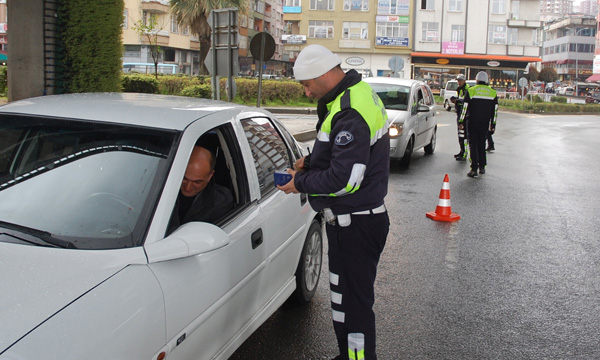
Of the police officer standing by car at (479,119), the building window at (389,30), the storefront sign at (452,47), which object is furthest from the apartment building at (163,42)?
the police officer standing by car at (479,119)

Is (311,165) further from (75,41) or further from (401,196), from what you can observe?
(75,41)

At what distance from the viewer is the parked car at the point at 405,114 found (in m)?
12.0

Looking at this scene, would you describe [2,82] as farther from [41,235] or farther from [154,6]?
[154,6]

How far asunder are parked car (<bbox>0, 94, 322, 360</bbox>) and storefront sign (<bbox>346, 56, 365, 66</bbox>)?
202 ft

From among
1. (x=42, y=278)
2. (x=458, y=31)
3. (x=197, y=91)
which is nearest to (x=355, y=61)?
(x=458, y=31)

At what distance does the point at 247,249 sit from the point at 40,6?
7.71 metres

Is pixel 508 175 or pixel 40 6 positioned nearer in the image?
pixel 40 6

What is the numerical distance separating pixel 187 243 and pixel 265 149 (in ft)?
5.19

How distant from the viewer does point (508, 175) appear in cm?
1205

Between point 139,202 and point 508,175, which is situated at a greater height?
point 139,202

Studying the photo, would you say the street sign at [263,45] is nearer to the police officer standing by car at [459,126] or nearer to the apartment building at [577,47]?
the police officer standing by car at [459,126]

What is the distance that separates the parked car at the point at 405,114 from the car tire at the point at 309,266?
716cm

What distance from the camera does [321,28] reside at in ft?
212

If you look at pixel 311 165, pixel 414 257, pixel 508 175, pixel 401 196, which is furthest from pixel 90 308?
pixel 508 175
